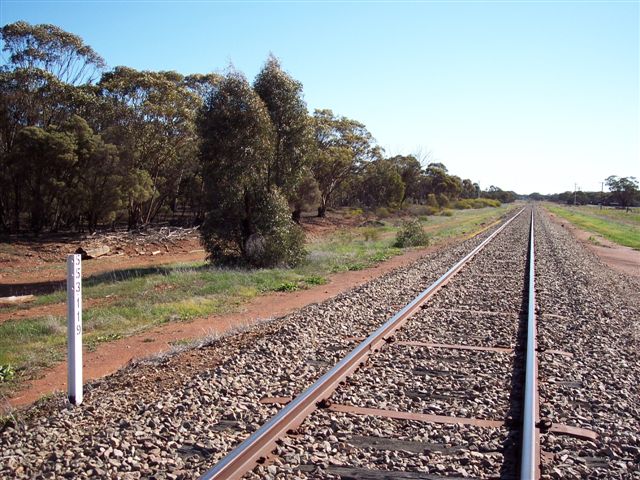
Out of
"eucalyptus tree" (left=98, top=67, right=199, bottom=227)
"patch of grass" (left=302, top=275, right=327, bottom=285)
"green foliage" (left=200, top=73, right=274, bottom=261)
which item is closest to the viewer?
"patch of grass" (left=302, top=275, right=327, bottom=285)

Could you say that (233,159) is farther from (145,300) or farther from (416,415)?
(416,415)

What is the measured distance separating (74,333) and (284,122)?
1673 centimetres

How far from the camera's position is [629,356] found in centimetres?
795

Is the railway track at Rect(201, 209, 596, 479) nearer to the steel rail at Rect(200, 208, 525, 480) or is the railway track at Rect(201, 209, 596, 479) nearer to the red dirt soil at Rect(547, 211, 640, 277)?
the steel rail at Rect(200, 208, 525, 480)

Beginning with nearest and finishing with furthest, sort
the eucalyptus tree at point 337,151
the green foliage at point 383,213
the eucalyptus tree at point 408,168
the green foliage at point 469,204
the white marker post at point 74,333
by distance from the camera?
the white marker post at point 74,333 < the eucalyptus tree at point 337,151 < the green foliage at point 383,213 < the eucalyptus tree at point 408,168 < the green foliage at point 469,204

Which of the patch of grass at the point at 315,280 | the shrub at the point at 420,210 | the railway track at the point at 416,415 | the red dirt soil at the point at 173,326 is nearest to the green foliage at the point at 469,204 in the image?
the shrub at the point at 420,210

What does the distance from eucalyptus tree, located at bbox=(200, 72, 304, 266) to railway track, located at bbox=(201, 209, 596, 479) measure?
11.5 meters

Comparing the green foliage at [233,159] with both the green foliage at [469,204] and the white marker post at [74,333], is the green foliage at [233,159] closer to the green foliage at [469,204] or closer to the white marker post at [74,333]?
the white marker post at [74,333]

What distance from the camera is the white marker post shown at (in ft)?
20.0

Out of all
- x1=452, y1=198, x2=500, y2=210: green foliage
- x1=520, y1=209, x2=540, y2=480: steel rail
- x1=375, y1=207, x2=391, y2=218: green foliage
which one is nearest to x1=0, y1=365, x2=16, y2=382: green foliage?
x1=520, y1=209, x2=540, y2=480: steel rail

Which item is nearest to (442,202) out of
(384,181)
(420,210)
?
(420,210)

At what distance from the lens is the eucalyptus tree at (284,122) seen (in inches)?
857

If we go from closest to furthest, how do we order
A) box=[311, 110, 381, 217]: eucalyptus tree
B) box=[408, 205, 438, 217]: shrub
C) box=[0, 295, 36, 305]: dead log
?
box=[0, 295, 36, 305]: dead log < box=[311, 110, 381, 217]: eucalyptus tree < box=[408, 205, 438, 217]: shrub

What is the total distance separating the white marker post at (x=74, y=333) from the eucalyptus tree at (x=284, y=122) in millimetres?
15696
